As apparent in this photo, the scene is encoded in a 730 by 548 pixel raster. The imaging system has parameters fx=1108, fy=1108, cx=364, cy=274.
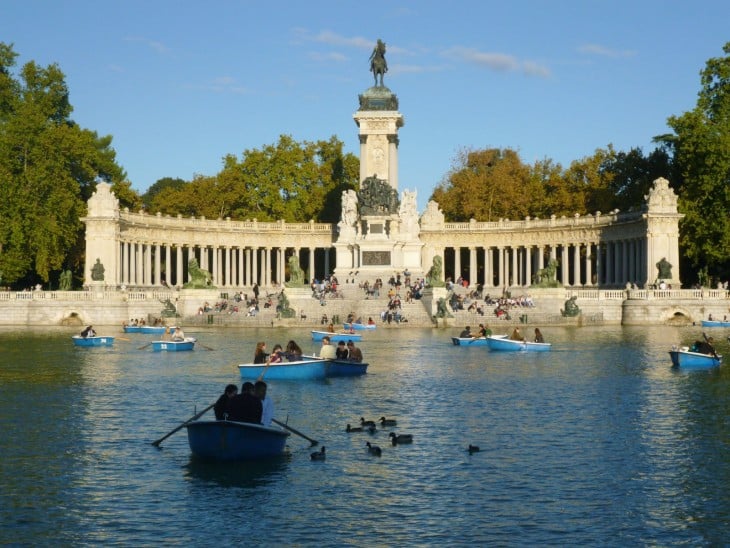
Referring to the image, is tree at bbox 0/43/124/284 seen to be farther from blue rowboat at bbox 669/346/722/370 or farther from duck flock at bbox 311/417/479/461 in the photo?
duck flock at bbox 311/417/479/461

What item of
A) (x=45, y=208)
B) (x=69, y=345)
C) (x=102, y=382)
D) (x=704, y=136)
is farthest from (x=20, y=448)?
(x=704, y=136)

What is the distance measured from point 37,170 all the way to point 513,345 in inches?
2016

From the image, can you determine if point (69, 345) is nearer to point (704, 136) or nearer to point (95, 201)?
point (95, 201)

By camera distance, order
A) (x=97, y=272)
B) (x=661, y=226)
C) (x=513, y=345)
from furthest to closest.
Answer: (x=661, y=226) → (x=97, y=272) → (x=513, y=345)

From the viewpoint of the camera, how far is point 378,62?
100688 mm

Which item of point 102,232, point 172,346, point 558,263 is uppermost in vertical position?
point 102,232

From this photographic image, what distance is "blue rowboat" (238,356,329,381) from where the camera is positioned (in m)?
36.0

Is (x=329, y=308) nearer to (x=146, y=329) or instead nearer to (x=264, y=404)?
(x=146, y=329)

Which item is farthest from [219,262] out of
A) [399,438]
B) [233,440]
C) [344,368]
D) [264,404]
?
[233,440]

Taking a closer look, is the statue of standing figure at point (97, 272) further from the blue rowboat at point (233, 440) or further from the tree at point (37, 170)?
the blue rowboat at point (233, 440)

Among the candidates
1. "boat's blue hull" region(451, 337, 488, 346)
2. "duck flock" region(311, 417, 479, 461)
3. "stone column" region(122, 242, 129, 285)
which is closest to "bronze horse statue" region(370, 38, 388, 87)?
"stone column" region(122, 242, 129, 285)

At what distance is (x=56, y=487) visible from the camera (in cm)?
2069

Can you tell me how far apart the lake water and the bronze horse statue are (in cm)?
6423

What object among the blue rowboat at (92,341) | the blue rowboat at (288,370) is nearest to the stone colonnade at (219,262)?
the blue rowboat at (92,341)
